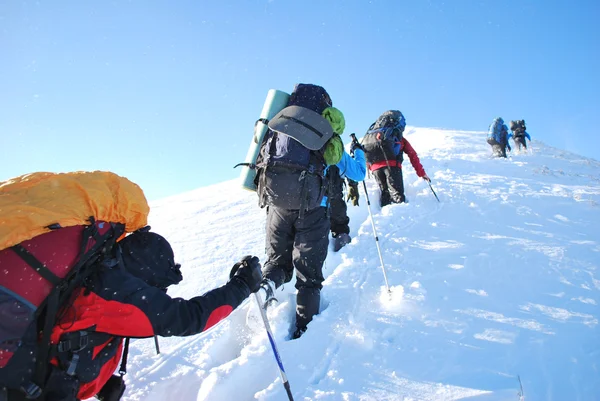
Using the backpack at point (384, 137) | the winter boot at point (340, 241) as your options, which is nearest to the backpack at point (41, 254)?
the winter boot at point (340, 241)

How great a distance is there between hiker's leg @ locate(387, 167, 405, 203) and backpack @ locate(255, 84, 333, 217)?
4661mm

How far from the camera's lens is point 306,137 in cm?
340

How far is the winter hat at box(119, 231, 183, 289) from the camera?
2148 mm

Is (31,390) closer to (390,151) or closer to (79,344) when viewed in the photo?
(79,344)

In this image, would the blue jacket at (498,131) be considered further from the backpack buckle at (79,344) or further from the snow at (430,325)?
the backpack buckle at (79,344)

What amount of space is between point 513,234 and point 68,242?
5.95 metres

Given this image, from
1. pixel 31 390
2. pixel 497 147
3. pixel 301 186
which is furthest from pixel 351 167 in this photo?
pixel 497 147

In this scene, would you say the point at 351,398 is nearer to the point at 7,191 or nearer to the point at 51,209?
the point at 51,209

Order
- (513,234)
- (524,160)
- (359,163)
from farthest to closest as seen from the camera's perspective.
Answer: (524,160)
(513,234)
(359,163)

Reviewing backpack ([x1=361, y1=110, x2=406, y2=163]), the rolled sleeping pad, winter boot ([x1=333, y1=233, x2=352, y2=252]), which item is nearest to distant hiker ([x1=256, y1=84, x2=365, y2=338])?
the rolled sleeping pad

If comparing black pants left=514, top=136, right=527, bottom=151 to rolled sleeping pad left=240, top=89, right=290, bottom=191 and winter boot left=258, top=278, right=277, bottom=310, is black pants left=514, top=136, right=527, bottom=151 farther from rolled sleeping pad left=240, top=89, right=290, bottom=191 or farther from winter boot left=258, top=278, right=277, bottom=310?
winter boot left=258, top=278, right=277, bottom=310

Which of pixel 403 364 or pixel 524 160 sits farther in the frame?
pixel 524 160

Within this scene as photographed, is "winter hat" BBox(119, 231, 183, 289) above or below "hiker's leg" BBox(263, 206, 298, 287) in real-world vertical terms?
above

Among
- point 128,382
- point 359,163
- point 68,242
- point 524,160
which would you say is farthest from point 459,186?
point 68,242
